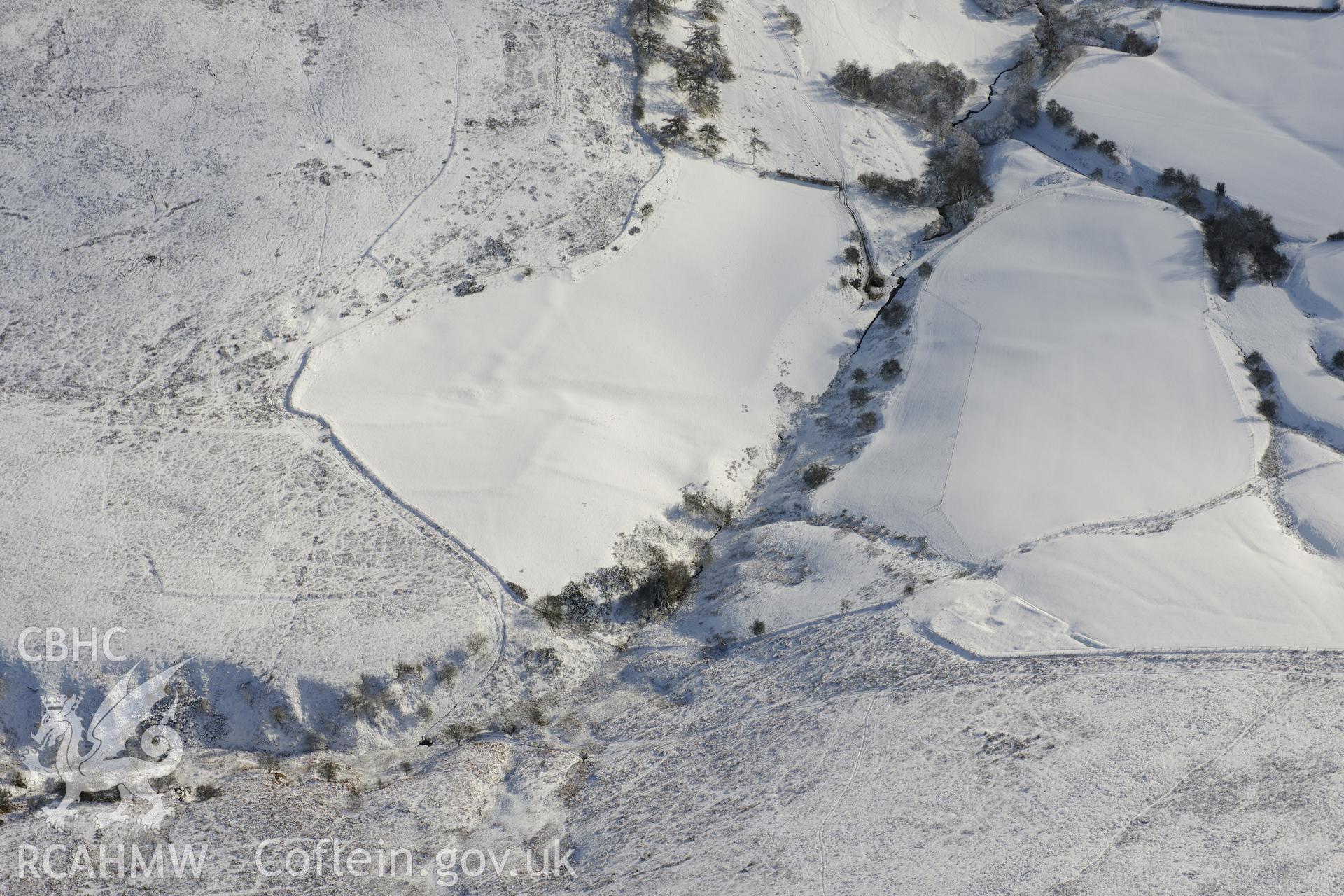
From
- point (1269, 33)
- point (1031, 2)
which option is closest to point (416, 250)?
point (1031, 2)

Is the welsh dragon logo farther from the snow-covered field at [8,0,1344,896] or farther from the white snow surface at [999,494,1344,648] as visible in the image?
the white snow surface at [999,494,1344,648]

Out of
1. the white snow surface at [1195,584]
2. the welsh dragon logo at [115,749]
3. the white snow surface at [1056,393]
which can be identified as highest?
the white snow surface at [1056,393]

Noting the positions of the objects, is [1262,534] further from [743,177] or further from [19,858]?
[19,858]

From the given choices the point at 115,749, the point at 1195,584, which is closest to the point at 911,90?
the point at 1195,584

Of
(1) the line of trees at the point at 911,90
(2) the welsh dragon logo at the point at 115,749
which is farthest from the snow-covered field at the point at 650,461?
(1) the line of trees at the point at 911,90

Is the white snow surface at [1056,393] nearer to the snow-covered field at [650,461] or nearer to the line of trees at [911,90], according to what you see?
the snow-covered field at [650,461]

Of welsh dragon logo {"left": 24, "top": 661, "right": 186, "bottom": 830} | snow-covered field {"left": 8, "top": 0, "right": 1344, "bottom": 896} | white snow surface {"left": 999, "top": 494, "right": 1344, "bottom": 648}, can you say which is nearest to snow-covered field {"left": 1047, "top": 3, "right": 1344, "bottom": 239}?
snow-covered field {"left": 8, "top": 0, "right": 1344, "bottom": 896}
